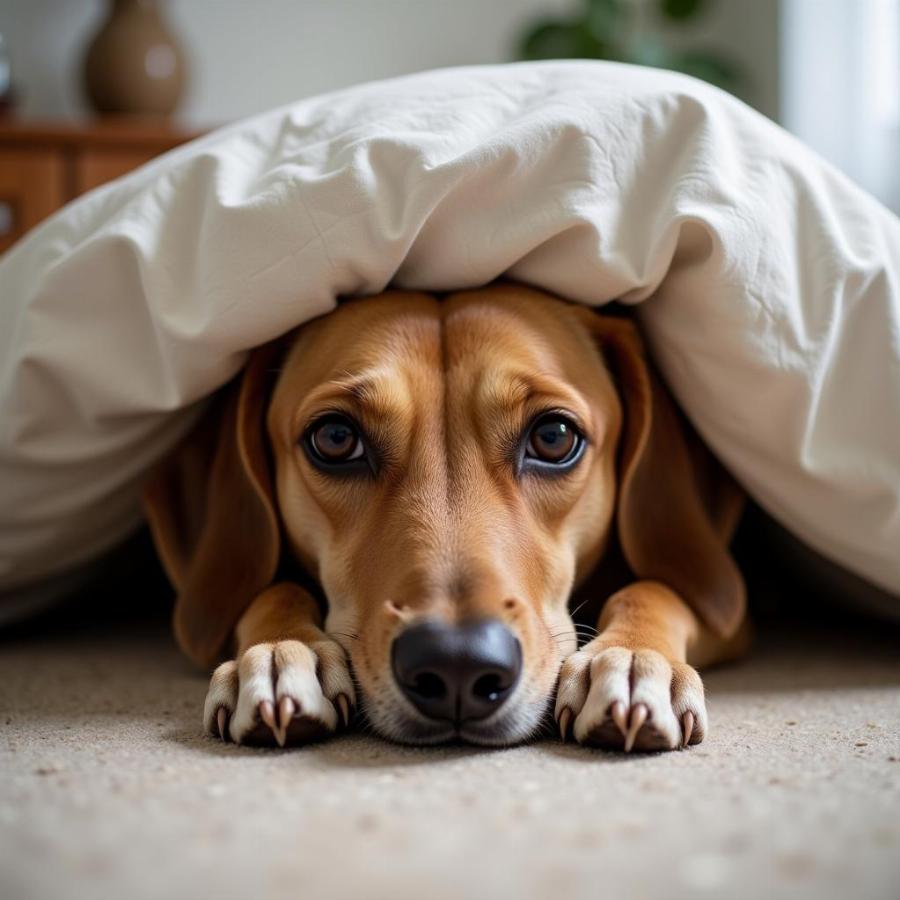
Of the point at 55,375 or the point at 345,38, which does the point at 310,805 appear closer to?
the point at 55,375

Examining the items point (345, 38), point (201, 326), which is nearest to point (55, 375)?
point (201, 326)

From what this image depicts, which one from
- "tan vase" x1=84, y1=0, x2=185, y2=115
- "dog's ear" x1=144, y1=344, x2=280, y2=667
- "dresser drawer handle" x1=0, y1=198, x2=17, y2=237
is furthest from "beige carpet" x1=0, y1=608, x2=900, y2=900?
"tan vase" x1=84, y1=0, x2=185, y2=115

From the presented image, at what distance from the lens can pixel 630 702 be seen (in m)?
1.37

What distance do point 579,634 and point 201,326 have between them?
2.58ft

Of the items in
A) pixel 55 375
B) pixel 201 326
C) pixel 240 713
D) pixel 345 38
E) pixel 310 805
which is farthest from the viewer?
pixel 345 38

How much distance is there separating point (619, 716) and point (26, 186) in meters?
3.28

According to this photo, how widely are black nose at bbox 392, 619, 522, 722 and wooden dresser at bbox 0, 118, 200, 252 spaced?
118 inches

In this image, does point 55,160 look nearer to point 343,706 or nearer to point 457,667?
point 343,706

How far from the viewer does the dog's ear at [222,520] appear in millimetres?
1917

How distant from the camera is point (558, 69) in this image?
201 cm

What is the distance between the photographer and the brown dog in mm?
1396

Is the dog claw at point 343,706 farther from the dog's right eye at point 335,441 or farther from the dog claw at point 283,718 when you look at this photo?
the dog's right eye at point 335,441

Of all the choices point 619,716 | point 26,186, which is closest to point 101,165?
point 26,186

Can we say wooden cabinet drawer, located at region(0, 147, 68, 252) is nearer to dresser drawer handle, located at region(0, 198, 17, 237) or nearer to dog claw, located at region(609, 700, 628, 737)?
dresser drawer handle, located at region(0, 198, 17, 237)
